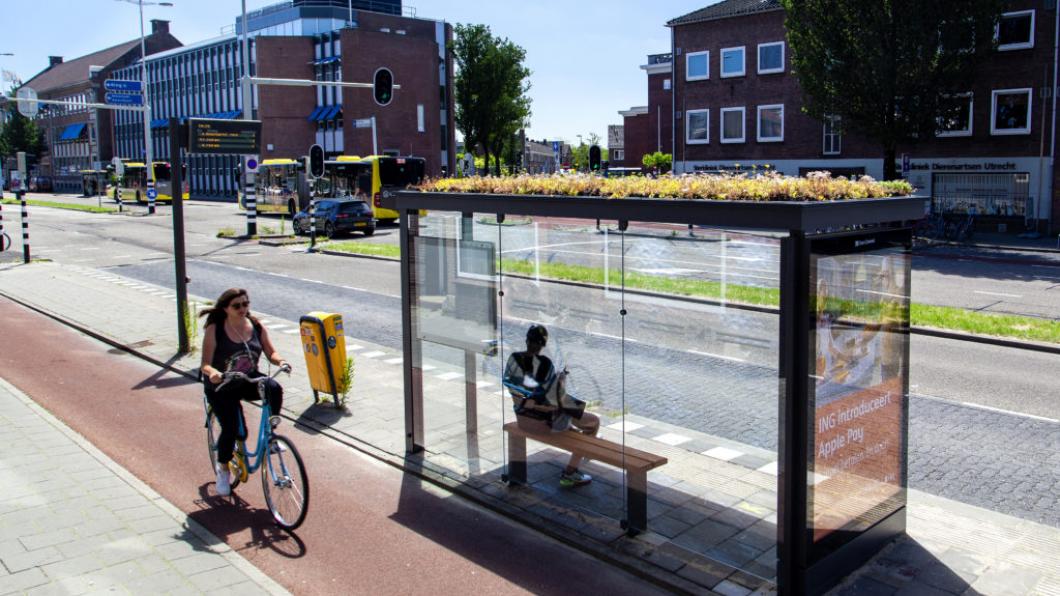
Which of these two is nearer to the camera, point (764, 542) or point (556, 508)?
point (764, 542)

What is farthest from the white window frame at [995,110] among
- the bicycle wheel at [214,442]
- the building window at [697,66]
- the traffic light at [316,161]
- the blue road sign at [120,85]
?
the blue road sign at [120,85]

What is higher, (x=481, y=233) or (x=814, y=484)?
(x=481, y=233)

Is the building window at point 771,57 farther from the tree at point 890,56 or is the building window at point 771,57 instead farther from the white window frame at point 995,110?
the white window frame at point 995,110

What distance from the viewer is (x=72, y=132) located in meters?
104

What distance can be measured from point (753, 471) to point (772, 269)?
2.02m

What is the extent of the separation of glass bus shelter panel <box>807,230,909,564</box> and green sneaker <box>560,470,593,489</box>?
2061mm

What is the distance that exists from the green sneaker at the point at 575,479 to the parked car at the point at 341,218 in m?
27.5

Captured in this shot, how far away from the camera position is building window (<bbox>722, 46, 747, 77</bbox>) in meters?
43.0

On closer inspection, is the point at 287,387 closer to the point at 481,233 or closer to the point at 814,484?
the point at 481,233

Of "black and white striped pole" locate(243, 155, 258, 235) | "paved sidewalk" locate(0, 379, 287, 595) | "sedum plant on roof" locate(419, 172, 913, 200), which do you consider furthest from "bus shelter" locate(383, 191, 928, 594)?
"black and white striped pole" locate(243, 155, 258, 235)

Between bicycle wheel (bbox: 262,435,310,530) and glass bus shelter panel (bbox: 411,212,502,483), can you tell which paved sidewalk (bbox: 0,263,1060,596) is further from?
bicycle wheel (bbox: 262,435,310,530)

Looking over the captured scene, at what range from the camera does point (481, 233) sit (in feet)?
24.9

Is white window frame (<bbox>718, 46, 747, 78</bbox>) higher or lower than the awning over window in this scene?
lower

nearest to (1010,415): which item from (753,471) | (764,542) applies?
(753,471)
